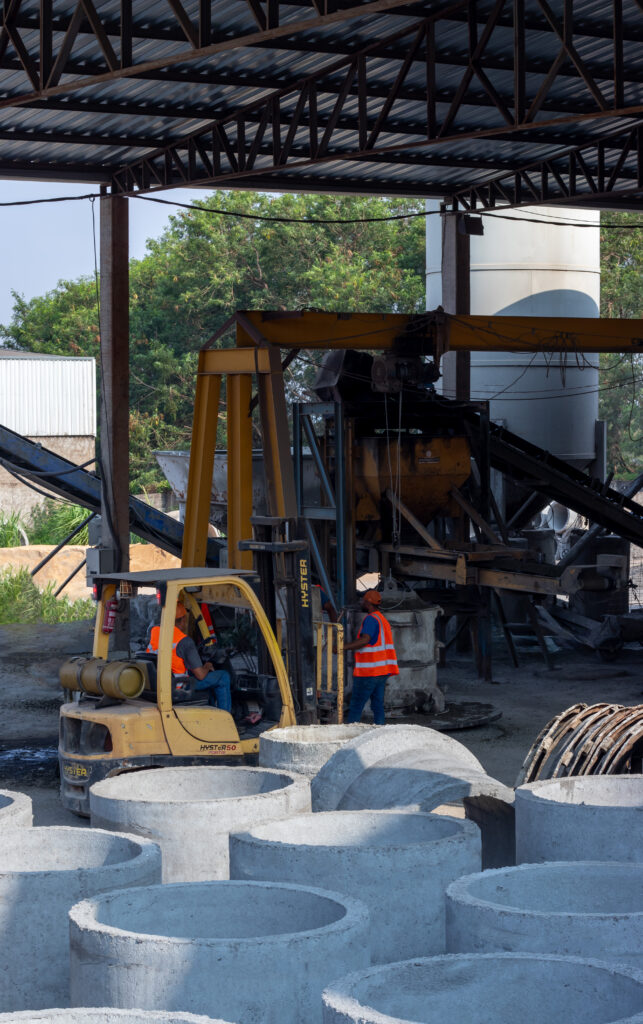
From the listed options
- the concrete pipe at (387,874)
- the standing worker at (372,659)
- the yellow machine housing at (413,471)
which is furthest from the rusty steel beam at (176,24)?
the concrete pipe at (387,874)

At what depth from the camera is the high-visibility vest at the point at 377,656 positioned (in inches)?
466

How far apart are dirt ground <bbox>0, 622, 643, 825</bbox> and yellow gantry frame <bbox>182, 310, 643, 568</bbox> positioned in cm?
272

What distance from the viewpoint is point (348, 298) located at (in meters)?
39.8

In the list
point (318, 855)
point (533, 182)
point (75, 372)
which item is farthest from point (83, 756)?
point (75, 372)

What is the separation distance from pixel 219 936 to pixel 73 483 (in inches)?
545

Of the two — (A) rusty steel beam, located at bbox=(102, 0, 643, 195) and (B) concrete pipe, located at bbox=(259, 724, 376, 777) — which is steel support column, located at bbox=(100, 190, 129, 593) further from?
(B) concrete pipe, located at bbox=(259, 724, 376, 777)

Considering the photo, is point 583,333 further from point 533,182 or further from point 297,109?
point 297,109

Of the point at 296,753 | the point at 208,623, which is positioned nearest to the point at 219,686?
the point at 208,623

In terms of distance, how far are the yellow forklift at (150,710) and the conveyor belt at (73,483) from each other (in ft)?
23.0

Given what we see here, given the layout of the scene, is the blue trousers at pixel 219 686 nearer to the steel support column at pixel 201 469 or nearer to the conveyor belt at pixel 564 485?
the steel support column at pixel 201 469

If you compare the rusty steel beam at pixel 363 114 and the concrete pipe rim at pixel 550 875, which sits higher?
the rusty steel beam at pixel 363 114

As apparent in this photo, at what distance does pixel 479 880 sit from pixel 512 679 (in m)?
11.8

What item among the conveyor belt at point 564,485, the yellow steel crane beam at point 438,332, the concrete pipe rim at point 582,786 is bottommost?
the concrete pipe rim at point 582,786

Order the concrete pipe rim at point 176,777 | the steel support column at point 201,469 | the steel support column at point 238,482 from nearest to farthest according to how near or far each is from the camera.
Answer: the concrete pipe rim at point 176,777 < the steel support column at point 238,482 < the steel support column at point 201,469
